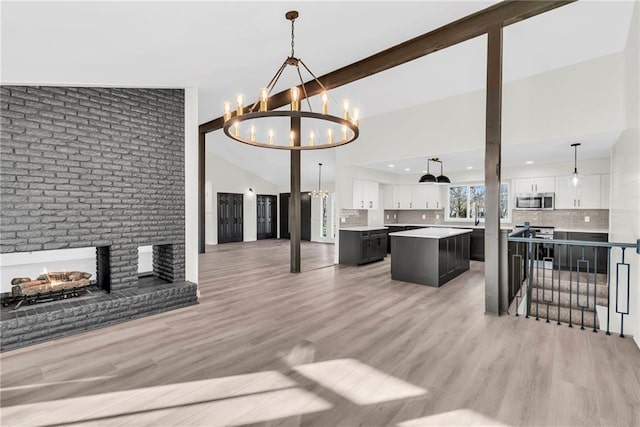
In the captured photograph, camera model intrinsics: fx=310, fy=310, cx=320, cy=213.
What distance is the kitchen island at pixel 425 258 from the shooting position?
5.05 m

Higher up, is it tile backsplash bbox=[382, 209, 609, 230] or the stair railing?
Result: tile backsplash bbox=[382, 209, 609, 230]

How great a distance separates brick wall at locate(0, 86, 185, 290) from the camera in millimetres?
3119

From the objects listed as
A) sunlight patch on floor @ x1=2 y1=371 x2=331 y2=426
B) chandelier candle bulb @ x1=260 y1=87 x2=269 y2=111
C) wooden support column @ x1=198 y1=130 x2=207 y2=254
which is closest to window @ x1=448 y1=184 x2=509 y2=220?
wooden support column @ x1=198 y1=130 x2=207 y2=254

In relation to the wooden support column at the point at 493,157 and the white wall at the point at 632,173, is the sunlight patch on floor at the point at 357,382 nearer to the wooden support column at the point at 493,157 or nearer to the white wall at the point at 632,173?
the wooden support column at the point at 493,157

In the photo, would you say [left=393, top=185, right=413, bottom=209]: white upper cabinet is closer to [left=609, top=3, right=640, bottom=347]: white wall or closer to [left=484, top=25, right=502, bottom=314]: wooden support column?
[left=609, top=3, right=640, bottom=347]: white wall

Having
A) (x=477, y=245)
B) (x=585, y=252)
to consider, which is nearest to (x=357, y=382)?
(x=477, y=245)

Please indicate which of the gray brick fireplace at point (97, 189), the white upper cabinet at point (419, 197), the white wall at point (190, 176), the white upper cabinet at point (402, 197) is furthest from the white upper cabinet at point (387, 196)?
the gray brick fireplace at point (97, 189)

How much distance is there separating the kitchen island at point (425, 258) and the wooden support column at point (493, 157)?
144cm

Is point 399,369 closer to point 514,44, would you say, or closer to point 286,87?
point 514,44

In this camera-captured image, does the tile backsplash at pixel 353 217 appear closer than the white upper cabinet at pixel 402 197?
Yes

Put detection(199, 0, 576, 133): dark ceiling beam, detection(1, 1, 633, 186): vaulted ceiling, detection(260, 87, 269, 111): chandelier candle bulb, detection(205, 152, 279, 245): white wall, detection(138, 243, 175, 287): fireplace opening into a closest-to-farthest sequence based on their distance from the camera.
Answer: detection(260, 87, 269, 111): chandelier candle bulb → detection(1, 1, 633, 186): vaulted ceiling → detection(199, 0, 576, 133): dark ceiling beam → detection(138, 243, 175, 287): fireplace opening → detection(205, 152, 279, 245): white wall

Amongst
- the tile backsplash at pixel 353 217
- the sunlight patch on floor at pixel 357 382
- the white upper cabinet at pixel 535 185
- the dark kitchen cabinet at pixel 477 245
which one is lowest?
the sunlight patch on floor at pixel 357 382

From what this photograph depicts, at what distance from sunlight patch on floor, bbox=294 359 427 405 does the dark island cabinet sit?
432cm

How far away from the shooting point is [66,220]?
3.37m
